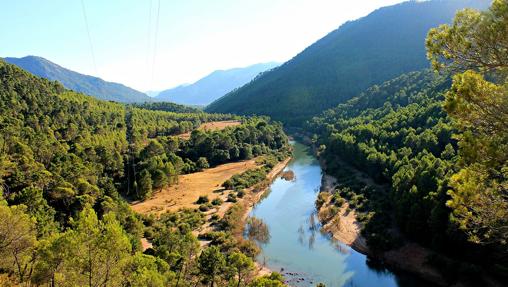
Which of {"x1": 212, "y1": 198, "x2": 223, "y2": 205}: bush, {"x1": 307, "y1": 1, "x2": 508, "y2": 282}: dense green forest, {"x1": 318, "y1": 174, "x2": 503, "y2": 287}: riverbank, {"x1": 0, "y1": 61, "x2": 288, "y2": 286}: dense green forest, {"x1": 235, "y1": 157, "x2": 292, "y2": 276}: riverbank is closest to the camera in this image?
{"x1": 307, "y1": 1, "x2": 508, "y2": 282}: dense green forest

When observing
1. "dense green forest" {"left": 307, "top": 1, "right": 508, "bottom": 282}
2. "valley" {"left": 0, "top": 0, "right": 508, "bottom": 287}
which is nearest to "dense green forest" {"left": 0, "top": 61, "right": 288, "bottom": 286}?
"valley" {"left": 0, "top": 0, "right": 508, "bottom": 287}

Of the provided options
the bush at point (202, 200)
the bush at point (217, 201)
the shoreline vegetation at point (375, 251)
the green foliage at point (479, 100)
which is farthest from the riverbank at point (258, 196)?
the green foliage at point (479, 100)

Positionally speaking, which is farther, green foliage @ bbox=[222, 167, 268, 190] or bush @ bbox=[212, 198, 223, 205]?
green foliage @ bbox=[222, 167, 268, 190]

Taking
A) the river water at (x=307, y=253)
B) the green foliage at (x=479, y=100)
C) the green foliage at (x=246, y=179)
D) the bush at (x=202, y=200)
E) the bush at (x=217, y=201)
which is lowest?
the river water at (x=307, y=253)

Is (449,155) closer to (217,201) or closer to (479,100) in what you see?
(217,201)

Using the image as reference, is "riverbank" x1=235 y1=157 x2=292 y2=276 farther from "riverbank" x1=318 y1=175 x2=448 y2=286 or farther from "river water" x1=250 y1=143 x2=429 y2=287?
"riverbank" x1=318 y1=175 x2=448 y2=286

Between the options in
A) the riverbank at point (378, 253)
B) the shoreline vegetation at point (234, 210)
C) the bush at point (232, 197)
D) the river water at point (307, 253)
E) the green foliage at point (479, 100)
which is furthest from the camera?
the bush at point (232, 197)

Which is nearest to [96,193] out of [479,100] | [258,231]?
[258,231]

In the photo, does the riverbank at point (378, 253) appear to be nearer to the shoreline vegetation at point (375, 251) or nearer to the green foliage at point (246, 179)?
the shoreline vegetation at point (375, 251)
